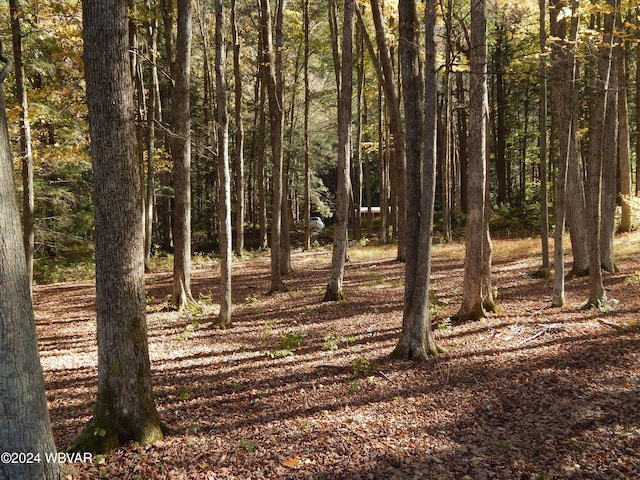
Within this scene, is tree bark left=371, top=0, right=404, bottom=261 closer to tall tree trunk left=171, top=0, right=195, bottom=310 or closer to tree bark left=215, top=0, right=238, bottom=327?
tree bark left=215, top=0, right=238, bottom=327

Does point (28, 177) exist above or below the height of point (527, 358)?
above

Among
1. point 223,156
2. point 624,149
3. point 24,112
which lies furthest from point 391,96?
point 24,112

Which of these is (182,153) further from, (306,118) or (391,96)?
(306,118)

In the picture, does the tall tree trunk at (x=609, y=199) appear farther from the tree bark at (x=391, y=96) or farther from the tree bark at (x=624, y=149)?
the tree bark at (x=391, y=96)

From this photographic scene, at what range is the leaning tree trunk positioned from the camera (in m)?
3.12

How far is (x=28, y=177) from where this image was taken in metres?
10.6

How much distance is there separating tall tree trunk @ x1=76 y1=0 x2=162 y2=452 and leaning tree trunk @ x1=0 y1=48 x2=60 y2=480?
0.89 metres

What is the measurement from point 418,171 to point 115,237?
434 centimetres

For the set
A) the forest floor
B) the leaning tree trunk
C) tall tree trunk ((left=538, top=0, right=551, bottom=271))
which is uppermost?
tall tree trunk ((left=538, top=0, right=551, bottom=271))

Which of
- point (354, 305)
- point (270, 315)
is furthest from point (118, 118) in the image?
point (354, 305)

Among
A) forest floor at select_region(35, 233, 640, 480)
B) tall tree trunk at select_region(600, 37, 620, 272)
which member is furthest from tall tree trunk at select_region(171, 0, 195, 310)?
tall tree trunk at select_region(600, 37, 620, 272)

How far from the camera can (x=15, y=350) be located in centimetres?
316

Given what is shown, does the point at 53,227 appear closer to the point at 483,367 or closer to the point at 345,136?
the point at 345,136

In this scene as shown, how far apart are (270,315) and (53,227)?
11392 mm
